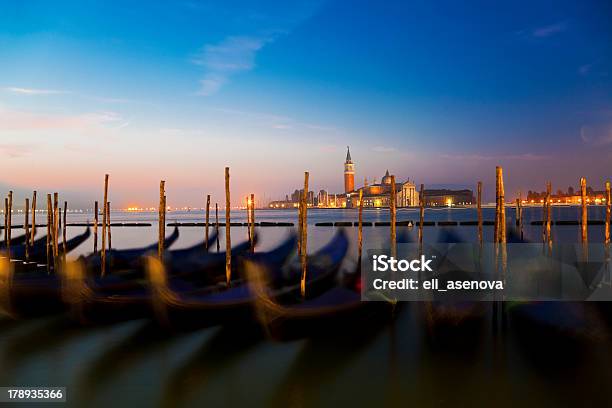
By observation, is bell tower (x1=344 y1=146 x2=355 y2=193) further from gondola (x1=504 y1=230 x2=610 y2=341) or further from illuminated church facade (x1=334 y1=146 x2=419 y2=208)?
gondola (x1=504 y1=230 x2=610 y2=341)

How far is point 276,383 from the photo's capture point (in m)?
3.98

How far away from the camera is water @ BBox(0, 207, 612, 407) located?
3723 mm

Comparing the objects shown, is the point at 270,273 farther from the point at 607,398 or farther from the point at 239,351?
the point at 607,398

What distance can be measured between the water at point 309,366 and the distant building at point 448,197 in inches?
4283

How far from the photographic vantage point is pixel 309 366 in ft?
14.0

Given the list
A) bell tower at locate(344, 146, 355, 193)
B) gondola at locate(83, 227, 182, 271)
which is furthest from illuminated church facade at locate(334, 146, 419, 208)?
gondola at locate(83, 227, 182, 271)

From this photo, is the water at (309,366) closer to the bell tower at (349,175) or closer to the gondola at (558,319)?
the gondola at (558,319)

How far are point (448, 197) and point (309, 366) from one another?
11073cm

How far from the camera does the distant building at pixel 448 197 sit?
108500 millimetres

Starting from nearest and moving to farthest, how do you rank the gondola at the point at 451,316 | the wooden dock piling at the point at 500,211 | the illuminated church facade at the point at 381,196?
the gondola at the point at 451,316 < the wooden dock piling at the point at 500,211 < the illuminated church facade at the point at 381,196

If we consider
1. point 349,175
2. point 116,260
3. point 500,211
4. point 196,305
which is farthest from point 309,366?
point 349,175

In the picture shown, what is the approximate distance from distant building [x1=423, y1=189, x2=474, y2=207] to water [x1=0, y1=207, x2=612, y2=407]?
10879 cm

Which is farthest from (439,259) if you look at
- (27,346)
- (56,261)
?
(56,261)

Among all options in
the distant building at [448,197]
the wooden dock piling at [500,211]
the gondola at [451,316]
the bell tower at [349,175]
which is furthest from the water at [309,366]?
the bell tower at [349,175]
